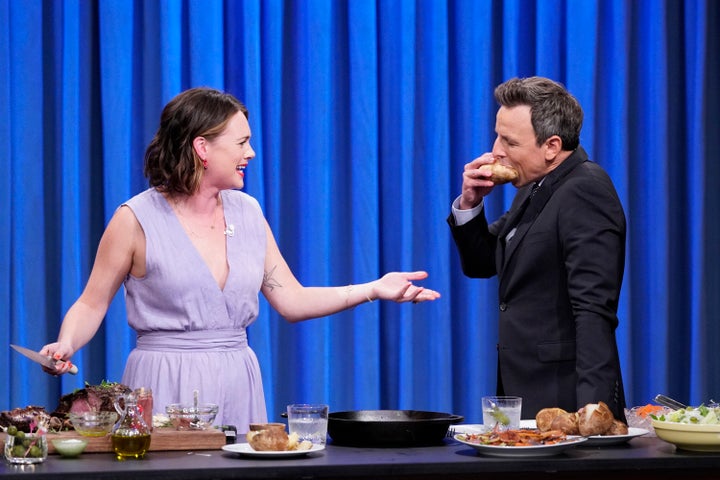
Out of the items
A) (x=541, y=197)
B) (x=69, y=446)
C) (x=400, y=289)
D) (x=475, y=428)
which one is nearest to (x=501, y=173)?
(x=541, y=197)

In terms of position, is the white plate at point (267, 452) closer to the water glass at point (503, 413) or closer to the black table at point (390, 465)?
the black table at point (390, 465)

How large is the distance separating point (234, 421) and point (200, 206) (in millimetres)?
647

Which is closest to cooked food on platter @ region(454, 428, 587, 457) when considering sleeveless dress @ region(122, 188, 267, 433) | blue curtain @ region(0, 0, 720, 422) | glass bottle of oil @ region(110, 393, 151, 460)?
glass bottle of oil @ region(110, 393, 151, 460)

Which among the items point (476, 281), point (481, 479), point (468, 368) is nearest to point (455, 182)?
point (476, 281)

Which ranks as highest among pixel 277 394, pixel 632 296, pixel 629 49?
pixel 629 49

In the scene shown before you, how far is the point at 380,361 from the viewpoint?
166 inches

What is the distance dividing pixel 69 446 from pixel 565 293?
4.21ft

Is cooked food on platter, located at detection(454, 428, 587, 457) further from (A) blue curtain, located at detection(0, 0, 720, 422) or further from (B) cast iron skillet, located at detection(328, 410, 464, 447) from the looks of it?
(A) blue curtain, located at detection(0, 0, 720, 422)

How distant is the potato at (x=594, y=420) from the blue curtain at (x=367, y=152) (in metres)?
2.06

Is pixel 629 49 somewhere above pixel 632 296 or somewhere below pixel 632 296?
above

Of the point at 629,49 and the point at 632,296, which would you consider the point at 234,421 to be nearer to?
the point at 632,296

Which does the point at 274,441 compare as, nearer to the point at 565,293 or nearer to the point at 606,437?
the point at 606,437

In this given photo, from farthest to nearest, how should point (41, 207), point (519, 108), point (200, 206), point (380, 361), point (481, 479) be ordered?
point (380, 361), point (41, 207), point (200, 206), point (519, 108), point (481, 479)

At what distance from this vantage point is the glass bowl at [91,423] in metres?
2.03
